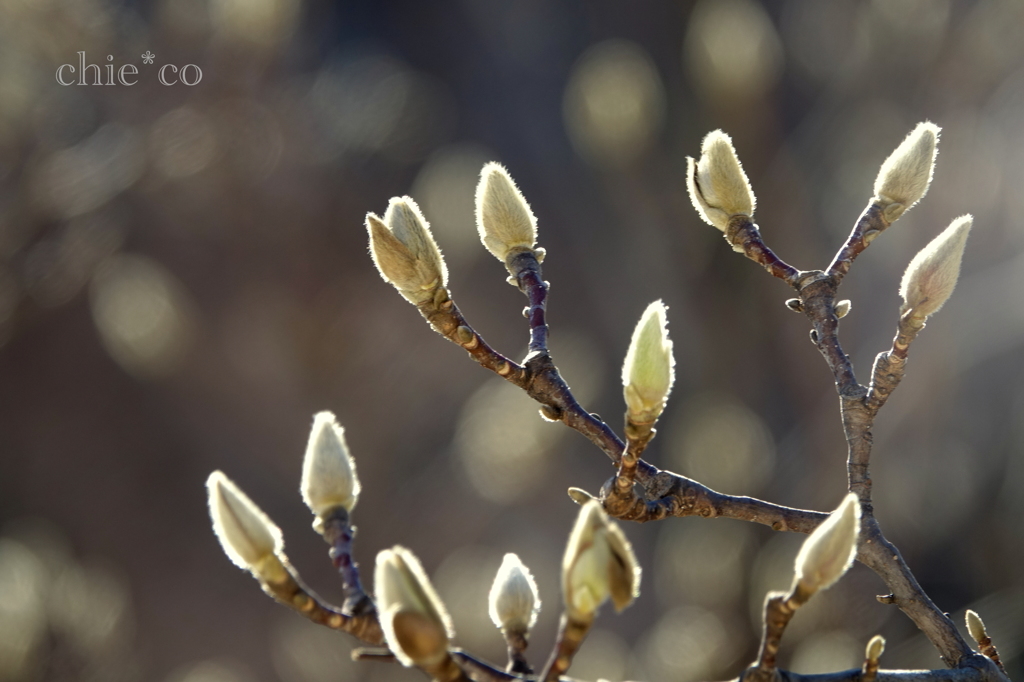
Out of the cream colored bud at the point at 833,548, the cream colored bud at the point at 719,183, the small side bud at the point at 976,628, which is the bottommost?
the small side bud at the point at 976,628

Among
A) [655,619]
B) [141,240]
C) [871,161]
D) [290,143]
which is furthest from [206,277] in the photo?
[871,161]

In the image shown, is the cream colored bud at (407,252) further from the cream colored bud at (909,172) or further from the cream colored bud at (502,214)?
the cream colored bud at (909,172)

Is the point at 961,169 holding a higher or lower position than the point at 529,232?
higher

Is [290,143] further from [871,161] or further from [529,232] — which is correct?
[529,232]

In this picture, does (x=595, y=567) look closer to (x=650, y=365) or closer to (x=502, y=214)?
(x=650, y=365)

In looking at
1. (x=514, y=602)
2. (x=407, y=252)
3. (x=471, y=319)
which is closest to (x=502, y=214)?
(x=407, y=252)

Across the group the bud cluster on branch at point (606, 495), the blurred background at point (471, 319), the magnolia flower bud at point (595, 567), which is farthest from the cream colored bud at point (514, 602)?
the blurred background at point (471, 319)
